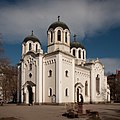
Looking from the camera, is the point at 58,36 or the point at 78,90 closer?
the point at 58,36

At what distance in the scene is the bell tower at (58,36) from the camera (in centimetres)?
4847

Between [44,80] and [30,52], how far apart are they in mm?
7100

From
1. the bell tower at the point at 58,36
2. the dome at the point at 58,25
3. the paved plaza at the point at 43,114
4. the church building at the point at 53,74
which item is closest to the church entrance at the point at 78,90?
the church building at the point at 53,74

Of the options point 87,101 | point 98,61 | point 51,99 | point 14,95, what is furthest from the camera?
point 14,95

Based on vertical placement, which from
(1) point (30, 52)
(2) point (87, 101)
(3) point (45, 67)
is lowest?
(2) point (87, 101)

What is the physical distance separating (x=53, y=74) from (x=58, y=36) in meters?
8.28

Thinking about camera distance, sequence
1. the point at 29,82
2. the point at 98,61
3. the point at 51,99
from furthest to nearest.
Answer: the point at 98,61 < the point at 29,82 < the point at 51,99

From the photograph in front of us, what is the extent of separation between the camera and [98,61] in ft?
200

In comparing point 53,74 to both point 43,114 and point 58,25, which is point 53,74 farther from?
point 43,114

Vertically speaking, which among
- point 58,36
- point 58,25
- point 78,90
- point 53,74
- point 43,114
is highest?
point 58,25

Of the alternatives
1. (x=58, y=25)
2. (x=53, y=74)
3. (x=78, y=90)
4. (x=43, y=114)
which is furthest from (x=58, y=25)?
(x=43, y=114)

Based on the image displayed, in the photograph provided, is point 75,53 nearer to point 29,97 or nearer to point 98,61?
point 98,61

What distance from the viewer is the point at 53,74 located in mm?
45750

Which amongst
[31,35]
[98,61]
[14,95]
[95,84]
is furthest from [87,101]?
[14,95]
